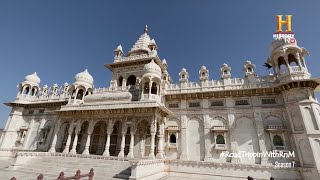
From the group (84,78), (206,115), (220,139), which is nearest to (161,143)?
(206,115)

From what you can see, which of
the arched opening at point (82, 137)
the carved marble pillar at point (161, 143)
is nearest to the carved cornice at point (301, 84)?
the carved marble pillar at point (161, 143)

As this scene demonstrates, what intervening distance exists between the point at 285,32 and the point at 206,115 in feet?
38.0

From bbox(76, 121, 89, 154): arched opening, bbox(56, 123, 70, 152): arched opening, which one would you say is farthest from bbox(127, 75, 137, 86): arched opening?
bbox(56, 123, 70, 152): arched opening

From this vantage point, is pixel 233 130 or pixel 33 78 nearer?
pixel 233 130

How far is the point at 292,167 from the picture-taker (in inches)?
574

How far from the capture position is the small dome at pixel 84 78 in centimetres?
2339

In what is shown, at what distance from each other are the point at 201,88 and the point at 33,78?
2741cm

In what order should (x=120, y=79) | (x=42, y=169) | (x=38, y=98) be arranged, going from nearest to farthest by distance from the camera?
(x=42, y=169)
(x=120, y=79)
(x=38, y=98)

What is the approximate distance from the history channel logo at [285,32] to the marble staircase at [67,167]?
18.9m

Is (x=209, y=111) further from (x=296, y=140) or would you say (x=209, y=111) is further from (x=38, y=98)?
(x=38, y=98)

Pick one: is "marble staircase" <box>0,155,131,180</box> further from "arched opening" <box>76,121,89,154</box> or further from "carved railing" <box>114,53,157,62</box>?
"carved railing" <box>114,53,157,62</box>

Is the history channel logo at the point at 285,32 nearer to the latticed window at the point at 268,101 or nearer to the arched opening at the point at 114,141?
the latticed window at the point at 268,101

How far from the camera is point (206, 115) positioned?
1886 centimetres

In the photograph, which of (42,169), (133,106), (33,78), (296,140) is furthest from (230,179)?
(33,78)
